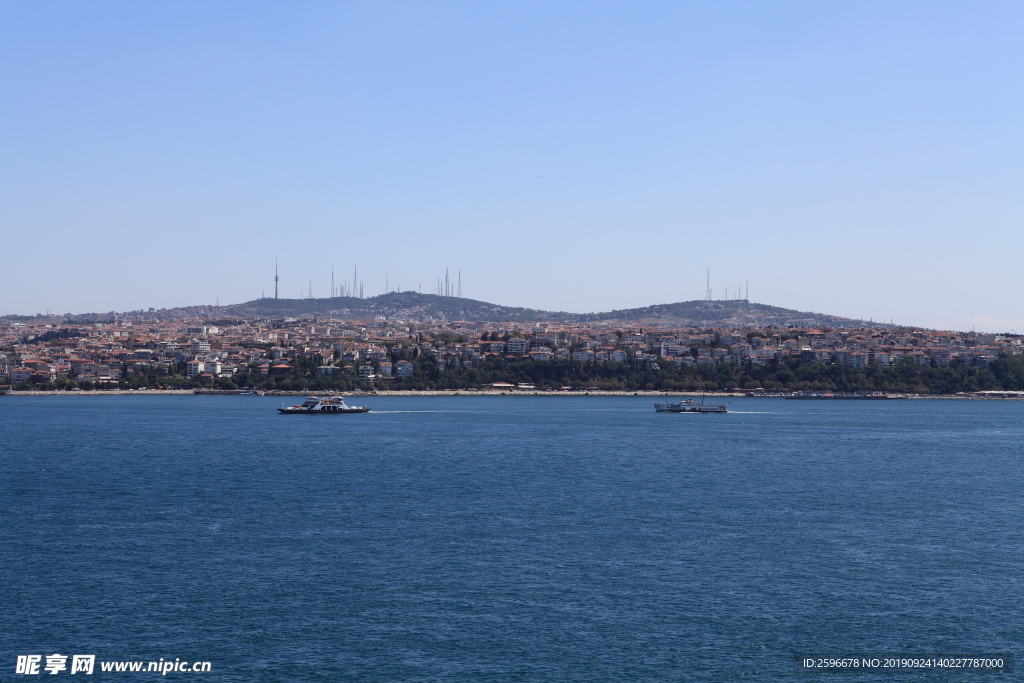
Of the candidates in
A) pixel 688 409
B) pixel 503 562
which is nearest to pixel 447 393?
pixel 688 409

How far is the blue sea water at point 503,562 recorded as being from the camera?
57.0 ft

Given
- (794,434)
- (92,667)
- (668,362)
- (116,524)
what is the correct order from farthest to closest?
(668,362) → (794,434) → (116,524) → (92,667)

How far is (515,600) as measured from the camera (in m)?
20.1

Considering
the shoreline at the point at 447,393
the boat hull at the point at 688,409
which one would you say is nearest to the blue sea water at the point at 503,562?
the boat hull at the point at 688,409

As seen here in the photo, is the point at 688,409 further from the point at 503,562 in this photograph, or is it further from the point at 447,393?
the point at 503,562

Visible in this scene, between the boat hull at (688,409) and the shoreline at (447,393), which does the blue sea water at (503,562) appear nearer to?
the boat hull at (688,409)

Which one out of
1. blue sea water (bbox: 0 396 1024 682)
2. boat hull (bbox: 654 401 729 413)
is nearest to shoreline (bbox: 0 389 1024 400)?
boat hull (bbox: 654 401 729 413)

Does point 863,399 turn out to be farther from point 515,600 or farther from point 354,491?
point 515,600

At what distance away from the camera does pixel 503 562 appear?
2327 centimetres

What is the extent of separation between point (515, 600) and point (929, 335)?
175827 mm

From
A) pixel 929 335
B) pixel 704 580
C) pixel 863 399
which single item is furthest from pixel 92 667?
pixel 929 335

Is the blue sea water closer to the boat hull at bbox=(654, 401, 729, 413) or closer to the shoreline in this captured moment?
the boat hull at bbox=(654, 401, 729, 413)

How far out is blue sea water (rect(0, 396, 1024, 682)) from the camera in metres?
17.4

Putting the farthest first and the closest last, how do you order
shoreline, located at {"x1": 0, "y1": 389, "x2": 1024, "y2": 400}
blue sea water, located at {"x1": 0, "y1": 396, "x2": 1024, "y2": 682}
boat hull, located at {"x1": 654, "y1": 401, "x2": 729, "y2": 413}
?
1. shoreline, located at {"x1": 0, "y1": 389, "x2": 1024, "y2": 400}
2. boat hull, located at {"x1": 654, "y1": 401, "x2": 729, "y2": 413}
3. blue sea water, located at {"x1": 0, "y1": 396, "x2": 1024, "y2": 682}
